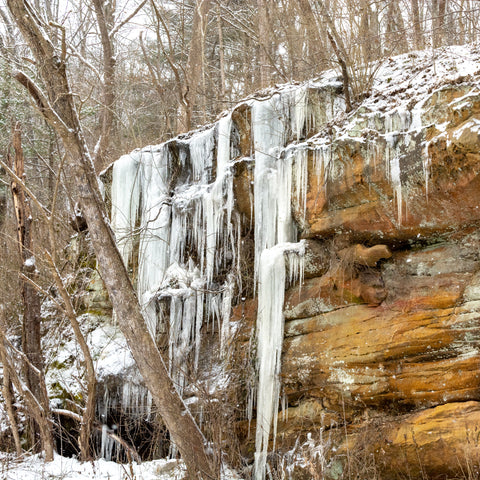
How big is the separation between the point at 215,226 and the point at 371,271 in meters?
2.39

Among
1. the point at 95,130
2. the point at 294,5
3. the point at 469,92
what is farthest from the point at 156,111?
the point at 469,92

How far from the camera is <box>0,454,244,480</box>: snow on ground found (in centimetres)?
612

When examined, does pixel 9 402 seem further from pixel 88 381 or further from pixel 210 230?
pixel 210 230

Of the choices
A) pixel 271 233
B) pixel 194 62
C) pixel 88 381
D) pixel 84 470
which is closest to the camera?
pixel 84 470

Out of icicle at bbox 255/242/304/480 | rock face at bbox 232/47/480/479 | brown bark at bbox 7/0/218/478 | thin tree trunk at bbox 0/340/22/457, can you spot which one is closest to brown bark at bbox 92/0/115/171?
brown bark at bbox 7/0/218/478

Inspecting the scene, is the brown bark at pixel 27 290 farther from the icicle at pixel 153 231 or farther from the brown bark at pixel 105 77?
the brown bark at pixel 105 77

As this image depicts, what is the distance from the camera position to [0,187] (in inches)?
485

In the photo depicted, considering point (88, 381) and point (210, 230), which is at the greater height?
point (210, 230)

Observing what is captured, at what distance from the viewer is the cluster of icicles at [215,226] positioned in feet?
21.9

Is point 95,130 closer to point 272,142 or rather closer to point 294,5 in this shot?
point 294,5

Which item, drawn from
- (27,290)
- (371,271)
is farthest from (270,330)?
(27,290)

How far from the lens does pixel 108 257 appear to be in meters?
6.05

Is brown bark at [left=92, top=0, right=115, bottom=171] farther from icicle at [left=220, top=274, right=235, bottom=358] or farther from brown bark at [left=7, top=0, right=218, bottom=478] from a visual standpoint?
icicle at [left=220, top=274, right=235, bottom=358]

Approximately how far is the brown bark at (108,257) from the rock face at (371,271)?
3.88 ft
